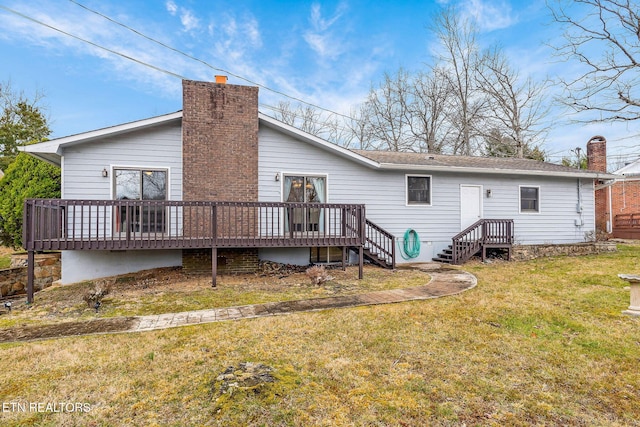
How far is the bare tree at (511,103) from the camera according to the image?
22.5m

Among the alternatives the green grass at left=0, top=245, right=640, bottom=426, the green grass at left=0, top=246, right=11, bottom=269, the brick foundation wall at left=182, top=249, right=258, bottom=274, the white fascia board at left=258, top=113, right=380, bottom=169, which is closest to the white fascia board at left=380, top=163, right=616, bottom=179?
the white fascia board at left=258, top=113, right=380, bottom=169

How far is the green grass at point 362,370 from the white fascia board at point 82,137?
5.45 meters

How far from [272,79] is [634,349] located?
750 inches

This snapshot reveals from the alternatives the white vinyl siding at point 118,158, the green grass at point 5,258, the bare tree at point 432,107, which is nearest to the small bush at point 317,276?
the white vinyl siding at point 118,158

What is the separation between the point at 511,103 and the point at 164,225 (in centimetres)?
2465

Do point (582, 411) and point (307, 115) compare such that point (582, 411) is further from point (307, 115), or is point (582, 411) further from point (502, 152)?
point (502, 152)

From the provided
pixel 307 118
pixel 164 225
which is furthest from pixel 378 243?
pixel 307 118

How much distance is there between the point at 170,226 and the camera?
7605 millimetres

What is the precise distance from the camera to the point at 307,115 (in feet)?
79.1

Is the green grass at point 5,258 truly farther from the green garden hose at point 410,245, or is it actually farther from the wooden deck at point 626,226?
the wooden deck at point 626,226

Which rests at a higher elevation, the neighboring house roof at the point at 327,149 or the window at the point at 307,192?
the neighboring house roof at the point at 327,149

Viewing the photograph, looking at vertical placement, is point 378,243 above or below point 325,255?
above

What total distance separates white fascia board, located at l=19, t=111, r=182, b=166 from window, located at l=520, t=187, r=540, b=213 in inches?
470

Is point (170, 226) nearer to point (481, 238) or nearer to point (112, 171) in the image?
point (112, 171)
